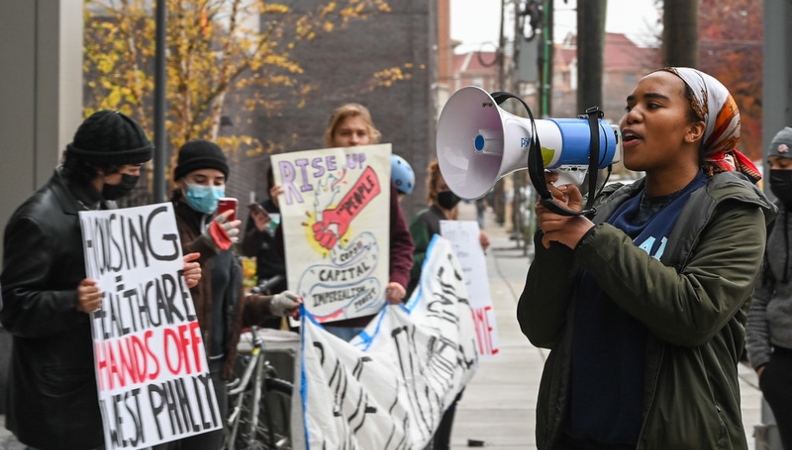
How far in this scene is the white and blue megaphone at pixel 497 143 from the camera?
279 cm

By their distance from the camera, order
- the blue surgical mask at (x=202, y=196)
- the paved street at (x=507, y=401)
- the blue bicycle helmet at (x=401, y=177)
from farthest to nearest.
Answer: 1. the paved street at (x=507, y=401)
2. the blue bicycle helmet at (x=401, y=177)
3. the blue surgical mask at (x=202, y=196)

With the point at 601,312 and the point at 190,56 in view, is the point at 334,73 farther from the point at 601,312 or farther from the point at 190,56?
the point at 601,312

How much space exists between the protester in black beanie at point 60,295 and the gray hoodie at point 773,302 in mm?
2668

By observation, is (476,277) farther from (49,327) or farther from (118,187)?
(49,327)

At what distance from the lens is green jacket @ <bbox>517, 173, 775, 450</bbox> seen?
8.96ft

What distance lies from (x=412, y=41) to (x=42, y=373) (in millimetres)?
23333

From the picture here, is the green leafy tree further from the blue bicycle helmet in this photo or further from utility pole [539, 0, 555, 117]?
utility pole [539, 0, 555, 117]

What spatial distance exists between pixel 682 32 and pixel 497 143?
585cm

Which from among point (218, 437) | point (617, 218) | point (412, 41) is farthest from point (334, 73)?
point (617, 218)

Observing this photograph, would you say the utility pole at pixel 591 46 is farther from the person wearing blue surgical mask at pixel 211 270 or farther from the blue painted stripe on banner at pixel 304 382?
the person wearing blue surgical mask at pixel 211 270

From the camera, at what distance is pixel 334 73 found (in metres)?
26.4

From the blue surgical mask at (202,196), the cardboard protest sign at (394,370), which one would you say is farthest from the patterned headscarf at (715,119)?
the cardboard protest sign at (394,370)

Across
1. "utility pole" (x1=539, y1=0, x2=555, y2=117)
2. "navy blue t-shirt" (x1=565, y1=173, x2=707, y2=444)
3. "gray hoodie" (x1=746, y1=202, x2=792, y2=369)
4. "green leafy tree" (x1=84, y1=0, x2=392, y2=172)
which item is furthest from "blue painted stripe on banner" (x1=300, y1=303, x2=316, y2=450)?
"utility pole" (x1=539, y1=0, x2=555, y2=117)

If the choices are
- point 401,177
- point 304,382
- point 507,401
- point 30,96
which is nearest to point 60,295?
point 304,382
